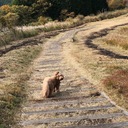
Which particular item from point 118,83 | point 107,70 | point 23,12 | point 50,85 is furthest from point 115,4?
point 50,85

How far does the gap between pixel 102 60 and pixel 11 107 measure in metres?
8.64

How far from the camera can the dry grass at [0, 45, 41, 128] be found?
10559 mm

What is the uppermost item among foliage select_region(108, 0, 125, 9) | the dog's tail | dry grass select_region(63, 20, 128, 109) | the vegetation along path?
the dog's tail

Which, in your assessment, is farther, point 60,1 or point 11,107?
point 60,1

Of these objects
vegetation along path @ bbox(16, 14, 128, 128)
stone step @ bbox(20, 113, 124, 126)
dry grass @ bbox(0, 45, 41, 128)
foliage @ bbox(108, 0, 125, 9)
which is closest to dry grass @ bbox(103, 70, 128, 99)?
vegetation along path @ bbox(16, 14, 128, 128)

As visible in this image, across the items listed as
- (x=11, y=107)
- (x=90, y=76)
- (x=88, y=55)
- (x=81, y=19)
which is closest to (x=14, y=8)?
(x=81, y=19)

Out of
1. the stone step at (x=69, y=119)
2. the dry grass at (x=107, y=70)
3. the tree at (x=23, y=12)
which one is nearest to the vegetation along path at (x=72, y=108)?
the stone step at (x=69, y=119)

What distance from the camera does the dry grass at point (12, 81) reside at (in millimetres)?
10559

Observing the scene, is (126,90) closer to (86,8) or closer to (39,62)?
(39,62)

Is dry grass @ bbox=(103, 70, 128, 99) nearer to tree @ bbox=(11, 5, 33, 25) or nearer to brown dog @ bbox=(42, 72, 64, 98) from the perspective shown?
brown dog @ bbox=(42, 72, 64, 98)

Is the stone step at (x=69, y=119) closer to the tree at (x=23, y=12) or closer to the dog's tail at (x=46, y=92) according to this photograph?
the dog's tail at (x=46, y=92)

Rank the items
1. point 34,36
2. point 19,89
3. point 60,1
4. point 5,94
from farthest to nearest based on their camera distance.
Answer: point 60,1
point 34,36
point 19,89
point 5,94

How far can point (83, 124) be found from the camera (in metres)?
9.51

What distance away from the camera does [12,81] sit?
1425 cm
